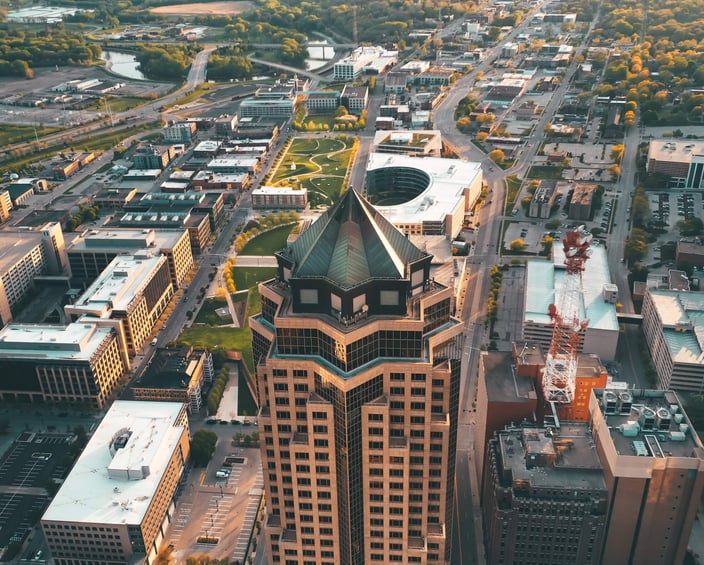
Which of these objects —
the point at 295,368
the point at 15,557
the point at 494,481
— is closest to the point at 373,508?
the point at 295,368

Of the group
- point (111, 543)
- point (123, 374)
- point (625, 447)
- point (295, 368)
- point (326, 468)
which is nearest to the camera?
point (295, 368)

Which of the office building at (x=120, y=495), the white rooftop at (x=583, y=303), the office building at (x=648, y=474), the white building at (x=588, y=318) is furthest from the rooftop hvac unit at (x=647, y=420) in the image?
the office building at (x=120, y=495)

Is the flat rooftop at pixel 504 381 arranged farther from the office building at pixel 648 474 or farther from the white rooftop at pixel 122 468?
the white rooftop at pixel 122 468

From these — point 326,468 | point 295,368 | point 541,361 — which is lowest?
point 541,361

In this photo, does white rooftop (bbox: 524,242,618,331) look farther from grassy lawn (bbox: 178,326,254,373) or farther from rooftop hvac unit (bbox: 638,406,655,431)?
grassy lawn (bbox: 178,326,254,373)

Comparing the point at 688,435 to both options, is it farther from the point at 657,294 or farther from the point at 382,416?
the point at 657,294

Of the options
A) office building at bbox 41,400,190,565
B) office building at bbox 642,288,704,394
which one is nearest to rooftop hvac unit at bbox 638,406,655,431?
office building at bbox 642,288,704,394

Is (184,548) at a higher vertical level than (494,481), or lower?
lower
